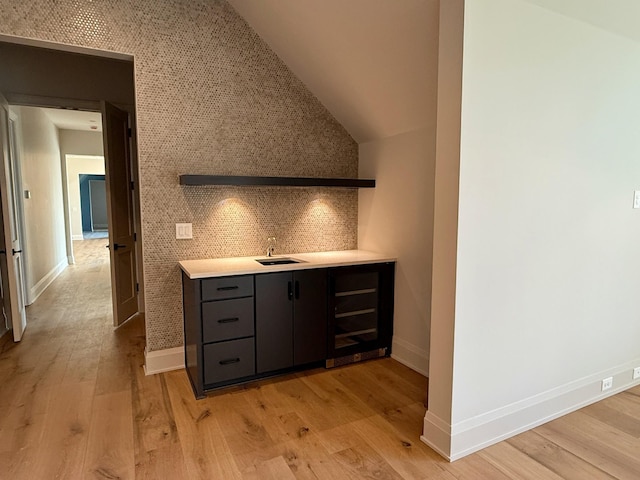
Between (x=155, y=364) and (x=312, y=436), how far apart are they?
58.3 inches

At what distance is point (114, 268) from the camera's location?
3961 millimetres

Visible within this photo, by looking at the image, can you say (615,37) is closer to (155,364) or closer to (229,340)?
(229,340)

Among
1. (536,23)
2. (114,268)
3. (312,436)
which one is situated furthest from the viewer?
(114,268)

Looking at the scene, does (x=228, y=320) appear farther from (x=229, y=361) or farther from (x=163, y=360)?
(x=163, y=360)

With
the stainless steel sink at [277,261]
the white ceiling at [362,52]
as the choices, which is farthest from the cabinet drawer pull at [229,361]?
the white ceiling at [362,52]

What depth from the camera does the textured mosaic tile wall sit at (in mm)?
2740

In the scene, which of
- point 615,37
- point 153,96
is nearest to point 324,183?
point 153,96

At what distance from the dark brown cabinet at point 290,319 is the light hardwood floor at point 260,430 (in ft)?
0.60

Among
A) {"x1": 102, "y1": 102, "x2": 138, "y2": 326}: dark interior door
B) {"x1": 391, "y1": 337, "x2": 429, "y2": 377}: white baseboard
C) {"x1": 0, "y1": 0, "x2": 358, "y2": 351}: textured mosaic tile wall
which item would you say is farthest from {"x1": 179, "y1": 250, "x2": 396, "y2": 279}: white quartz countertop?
{"x1": 102, "y1": 102, "x2": 138, "y2": 326}: dark interior door

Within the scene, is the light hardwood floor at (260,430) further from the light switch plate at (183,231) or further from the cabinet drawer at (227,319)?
the light switch plate at (183,231)

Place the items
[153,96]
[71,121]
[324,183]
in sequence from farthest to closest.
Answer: [71,121] → [324,183] → [153,96]

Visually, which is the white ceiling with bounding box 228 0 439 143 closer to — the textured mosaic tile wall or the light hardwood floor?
the textured mosaic tile wall

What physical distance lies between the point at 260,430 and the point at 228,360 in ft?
1.92

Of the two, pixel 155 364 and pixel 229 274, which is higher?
pixel 229 274
